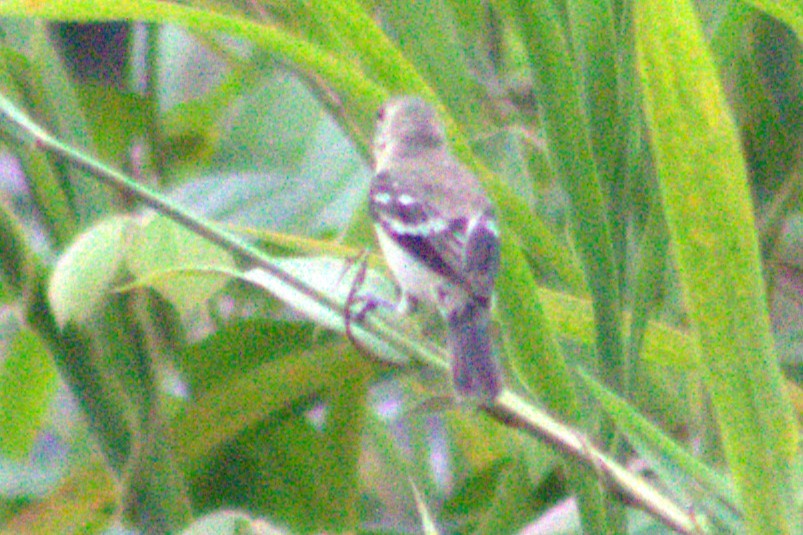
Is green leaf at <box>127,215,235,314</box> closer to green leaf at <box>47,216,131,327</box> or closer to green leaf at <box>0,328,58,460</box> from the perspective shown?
green leaf at <box>47,216,131,327</box>

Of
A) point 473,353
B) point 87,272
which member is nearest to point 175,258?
point 87,272

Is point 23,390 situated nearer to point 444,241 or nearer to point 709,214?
point 444,241

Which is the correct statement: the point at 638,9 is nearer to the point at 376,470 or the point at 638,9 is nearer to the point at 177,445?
the point at 177,445

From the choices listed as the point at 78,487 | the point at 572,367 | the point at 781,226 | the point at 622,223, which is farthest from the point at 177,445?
the point at 781,226

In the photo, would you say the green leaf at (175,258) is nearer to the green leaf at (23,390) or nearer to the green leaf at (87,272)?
the green leaf at (87,272)

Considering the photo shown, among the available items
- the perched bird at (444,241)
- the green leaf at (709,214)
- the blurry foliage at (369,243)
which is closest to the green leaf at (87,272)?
the blurry foliage at (369,243)

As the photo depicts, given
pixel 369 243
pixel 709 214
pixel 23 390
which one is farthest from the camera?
pixel 369 243

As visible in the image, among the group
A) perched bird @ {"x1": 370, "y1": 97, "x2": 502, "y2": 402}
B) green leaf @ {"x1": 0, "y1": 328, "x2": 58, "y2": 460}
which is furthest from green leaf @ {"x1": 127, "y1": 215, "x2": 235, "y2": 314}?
green leaf @ {"x1": 0, "y1": 328, "x2": 58, "y2": 460}
